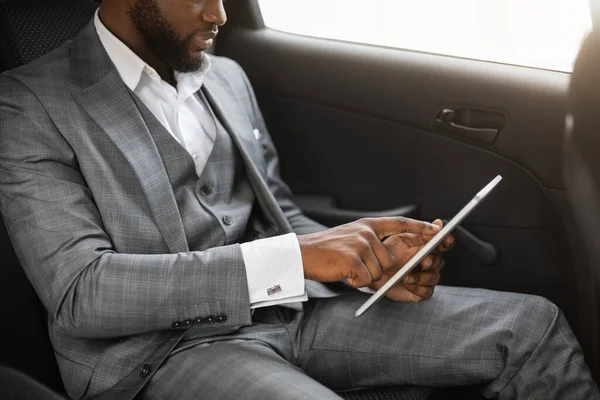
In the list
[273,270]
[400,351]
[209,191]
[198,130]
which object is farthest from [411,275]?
[198,130]

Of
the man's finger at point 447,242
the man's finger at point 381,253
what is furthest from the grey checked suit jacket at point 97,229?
the man's finger at point 447,242

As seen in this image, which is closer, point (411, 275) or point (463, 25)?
point (411, 275)

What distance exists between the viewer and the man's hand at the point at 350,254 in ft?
4.84

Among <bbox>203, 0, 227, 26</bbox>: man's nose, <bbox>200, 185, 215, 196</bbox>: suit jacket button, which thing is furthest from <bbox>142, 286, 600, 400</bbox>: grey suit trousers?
<bbox>203, 0, 227, 26</bbox>: man's nose

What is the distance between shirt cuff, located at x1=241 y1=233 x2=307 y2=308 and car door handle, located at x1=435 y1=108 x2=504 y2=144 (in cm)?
66

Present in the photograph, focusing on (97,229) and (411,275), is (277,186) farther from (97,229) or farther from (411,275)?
(97,229)

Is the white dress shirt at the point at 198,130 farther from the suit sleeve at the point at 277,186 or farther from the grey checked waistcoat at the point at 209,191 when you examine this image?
the suit sleeve at the point at 277,186

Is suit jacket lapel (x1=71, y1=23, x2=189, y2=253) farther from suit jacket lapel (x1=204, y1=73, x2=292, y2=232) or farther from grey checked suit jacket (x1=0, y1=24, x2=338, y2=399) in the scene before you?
suit jacket lapel (x1=204, y1=73, x2=292, y2=232)

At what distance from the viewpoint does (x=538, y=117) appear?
1946mm

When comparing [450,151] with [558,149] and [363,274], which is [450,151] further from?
[363,274]

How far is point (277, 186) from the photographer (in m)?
1.95

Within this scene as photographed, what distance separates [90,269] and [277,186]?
59 cm

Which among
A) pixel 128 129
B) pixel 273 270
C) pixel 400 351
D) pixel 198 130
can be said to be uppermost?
pixel 128 129

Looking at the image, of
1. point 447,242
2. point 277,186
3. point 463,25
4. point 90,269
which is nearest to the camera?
point 90,269
